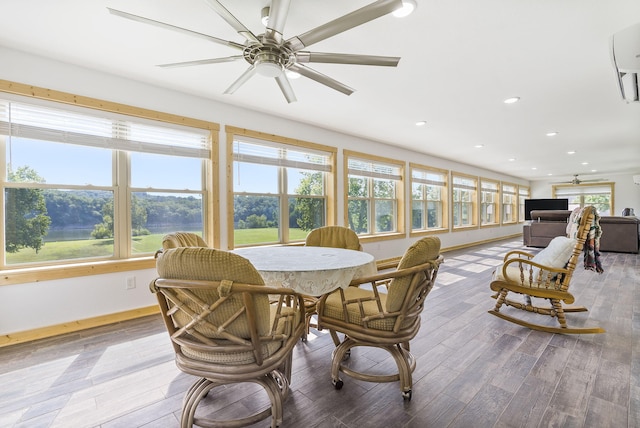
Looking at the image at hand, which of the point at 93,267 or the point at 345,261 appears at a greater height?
the point at 345,261

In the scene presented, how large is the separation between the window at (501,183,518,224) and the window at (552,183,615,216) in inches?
89.6

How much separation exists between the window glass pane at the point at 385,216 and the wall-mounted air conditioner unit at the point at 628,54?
3.96 m

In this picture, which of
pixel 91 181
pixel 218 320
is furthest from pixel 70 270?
pixel 218 320

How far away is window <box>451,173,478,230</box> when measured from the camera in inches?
321

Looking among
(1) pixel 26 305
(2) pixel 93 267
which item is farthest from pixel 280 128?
(1) pixel 26 305

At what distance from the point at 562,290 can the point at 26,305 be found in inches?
190

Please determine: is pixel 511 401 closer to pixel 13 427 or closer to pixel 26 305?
pixel 13 427

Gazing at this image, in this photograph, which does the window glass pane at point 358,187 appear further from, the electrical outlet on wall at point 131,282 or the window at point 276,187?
the electrical outlet on wall at point 131,282

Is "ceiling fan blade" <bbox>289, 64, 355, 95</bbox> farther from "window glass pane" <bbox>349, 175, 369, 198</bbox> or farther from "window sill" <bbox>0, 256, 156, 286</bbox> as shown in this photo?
"window glass pane" <bbox>349, 175, 369, 198</bbox>

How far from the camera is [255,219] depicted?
4.07 m

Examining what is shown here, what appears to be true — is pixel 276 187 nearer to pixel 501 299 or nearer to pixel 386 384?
pixel 386 384

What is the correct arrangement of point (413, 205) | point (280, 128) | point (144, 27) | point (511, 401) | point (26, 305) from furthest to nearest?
point (413, 205) < point (280, 128) < point (26, 305) < point (144, 27) < point (511, 401)

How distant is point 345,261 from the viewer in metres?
1.92

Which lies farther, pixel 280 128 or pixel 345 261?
pixel 280 128
